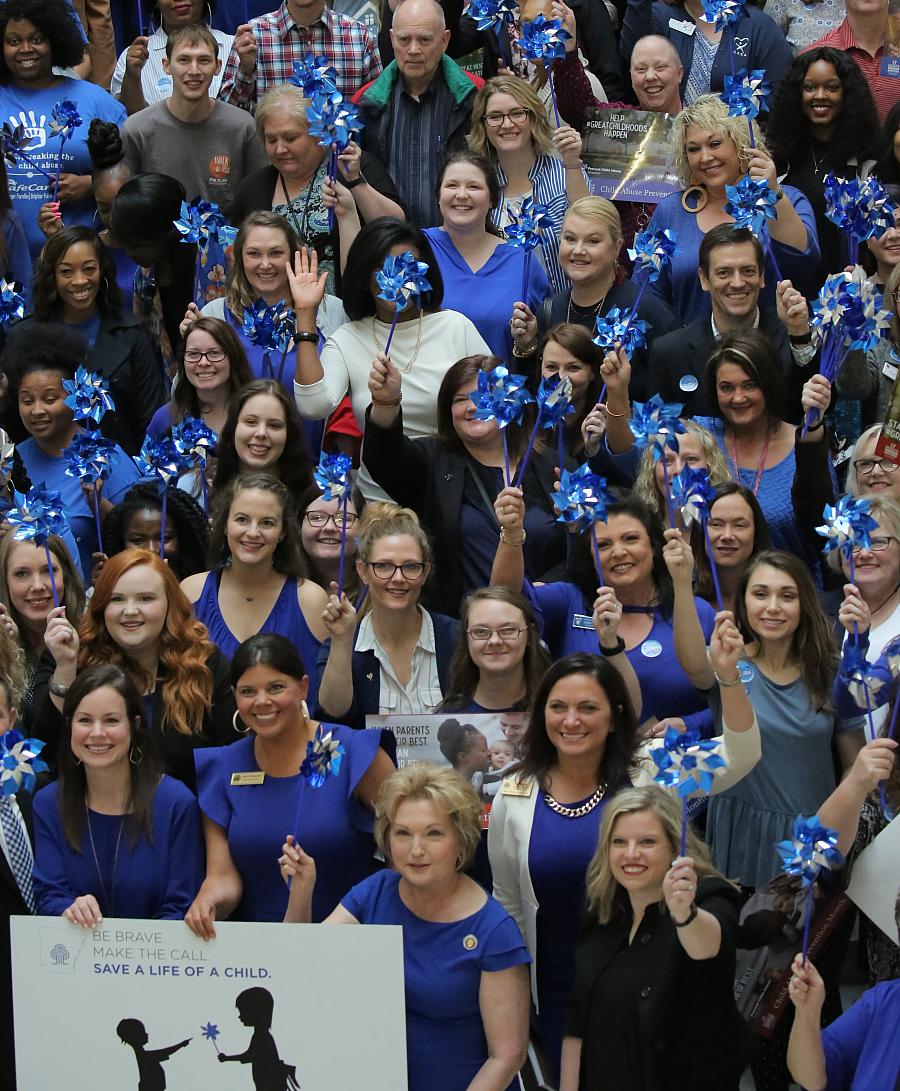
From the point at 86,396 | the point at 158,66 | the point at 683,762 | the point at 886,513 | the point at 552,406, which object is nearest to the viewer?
the point at 683,762

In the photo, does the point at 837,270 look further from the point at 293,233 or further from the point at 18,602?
the point at 18,602

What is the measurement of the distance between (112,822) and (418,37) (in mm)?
3998

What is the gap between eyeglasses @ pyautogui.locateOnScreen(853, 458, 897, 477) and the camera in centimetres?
660

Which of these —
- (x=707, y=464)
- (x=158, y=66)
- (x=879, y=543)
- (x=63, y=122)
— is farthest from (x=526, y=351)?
(x=158, y=66)

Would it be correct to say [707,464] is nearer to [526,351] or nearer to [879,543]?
[879,543]

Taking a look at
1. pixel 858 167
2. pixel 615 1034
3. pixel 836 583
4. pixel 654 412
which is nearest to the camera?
pixel 615 1034

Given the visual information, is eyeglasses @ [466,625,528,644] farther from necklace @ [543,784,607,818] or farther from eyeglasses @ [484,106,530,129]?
eyeglasses @ [484,106,530,129]

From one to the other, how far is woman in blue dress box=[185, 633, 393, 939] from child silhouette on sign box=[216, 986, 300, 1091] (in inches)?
11.8

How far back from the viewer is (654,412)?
608 centimetres

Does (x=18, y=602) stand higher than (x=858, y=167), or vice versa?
(x=858, y=167)

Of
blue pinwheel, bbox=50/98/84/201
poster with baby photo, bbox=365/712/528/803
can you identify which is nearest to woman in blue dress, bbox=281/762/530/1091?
poster with baby photo, bbox=365/712/528/803

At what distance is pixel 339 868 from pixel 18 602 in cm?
151

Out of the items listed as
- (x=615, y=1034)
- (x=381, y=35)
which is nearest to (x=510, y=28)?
(x=381, y=35)

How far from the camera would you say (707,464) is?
6.67 metres
